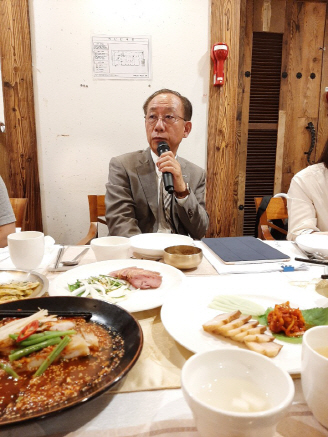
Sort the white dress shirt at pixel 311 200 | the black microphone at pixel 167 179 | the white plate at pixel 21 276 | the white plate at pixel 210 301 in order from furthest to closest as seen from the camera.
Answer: the white dress shirt at pixel 311 200 → the black microphone at pixel 167 179 → the white plate at pixel 21 276 → the white plate at pixel 210 301

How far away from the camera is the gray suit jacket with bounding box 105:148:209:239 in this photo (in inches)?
79.0

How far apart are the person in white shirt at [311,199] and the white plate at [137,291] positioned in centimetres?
108

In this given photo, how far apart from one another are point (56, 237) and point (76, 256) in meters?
1.64

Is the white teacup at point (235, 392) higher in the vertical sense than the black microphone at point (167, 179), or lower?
lower

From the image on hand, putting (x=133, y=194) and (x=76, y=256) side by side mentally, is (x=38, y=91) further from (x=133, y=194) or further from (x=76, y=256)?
(x=76, y=256)

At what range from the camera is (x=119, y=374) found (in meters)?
0.54

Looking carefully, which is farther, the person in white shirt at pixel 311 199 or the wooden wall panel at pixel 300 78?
the wooden wall panel at pixel 300 78

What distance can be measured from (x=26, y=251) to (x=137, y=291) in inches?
16.7

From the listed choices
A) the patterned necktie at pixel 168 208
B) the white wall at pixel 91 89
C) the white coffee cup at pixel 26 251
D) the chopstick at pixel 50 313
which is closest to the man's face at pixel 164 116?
the patterned necktie at pixel 168 208

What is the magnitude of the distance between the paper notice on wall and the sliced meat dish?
207 centimetres

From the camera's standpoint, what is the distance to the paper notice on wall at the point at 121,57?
2602 millimetres

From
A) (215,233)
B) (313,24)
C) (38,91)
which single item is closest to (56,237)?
(38,91)

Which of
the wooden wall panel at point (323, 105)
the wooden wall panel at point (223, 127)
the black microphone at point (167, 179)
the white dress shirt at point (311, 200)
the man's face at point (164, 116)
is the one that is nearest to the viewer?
the black microphone at point (167, 179)

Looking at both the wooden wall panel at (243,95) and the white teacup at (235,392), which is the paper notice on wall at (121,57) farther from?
the white teacup at (235,392)
